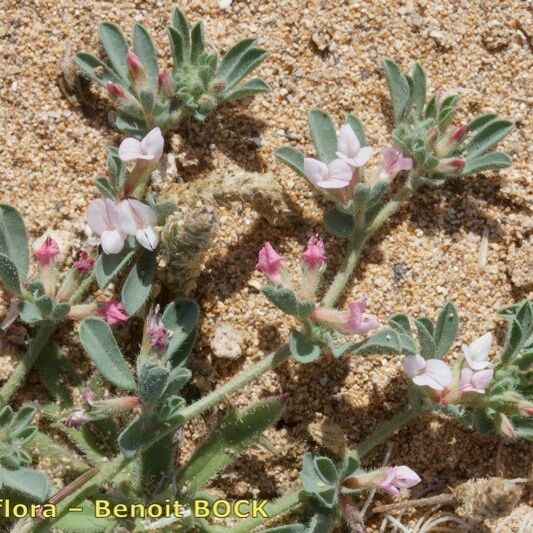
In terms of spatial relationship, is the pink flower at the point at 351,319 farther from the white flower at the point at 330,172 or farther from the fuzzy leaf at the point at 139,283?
the fuzzy leaf at the point at 139,283

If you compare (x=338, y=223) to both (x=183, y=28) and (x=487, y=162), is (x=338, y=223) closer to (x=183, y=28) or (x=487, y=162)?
(x=487, y=162)

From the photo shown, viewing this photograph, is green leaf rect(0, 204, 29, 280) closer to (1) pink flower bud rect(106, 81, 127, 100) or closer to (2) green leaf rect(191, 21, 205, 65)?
(1) pink flower bud rect(106, 81, 127, 100)

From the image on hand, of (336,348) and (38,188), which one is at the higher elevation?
(38,188)

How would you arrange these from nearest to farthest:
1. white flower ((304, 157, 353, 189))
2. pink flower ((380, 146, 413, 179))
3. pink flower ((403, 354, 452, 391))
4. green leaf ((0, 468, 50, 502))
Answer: green leaf ((0, 468, 50, 502)), pink flower ((403, 354, 452, 391)), white flower ((304, 157, 353, 189)), pink flower ((380, 146, 413, 179))

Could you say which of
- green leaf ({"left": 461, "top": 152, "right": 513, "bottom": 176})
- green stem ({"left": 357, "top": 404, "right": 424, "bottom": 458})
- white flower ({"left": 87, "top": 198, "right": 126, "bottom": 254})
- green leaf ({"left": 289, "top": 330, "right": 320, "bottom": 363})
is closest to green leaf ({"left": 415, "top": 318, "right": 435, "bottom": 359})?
green stem ({"left": 357, "top": 404, "right": 424, "bottom": 458})

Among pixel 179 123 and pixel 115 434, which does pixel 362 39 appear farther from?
pixel 115 434

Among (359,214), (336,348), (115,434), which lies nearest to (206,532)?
(115,434)

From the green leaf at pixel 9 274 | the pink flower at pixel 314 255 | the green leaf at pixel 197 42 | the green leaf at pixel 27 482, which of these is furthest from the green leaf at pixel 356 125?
the green leaf at pixel 27 482
